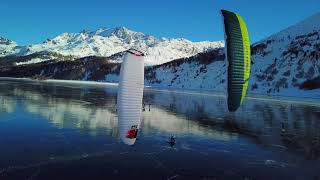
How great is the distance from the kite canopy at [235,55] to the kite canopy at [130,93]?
542 centimetres

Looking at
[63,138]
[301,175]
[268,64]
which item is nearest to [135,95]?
Result: [301,175]

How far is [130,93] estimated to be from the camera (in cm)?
2061

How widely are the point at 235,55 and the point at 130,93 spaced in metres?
6.57

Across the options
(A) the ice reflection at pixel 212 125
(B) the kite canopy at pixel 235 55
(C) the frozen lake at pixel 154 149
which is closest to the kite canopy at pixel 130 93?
(C) the frozen lake at pixel 154 149

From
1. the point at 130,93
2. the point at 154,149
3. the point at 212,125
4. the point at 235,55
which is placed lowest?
the point at 154,149

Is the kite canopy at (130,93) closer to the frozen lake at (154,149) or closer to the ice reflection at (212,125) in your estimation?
the frozen lake at (154,149)

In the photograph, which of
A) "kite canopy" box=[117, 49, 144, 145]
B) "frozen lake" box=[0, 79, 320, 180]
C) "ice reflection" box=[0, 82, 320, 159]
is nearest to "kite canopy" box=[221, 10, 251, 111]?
"frozen lake" box=[0, 79, 320, 180]

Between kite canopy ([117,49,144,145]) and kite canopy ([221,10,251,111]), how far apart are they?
5.42 metres

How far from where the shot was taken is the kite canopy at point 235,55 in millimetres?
23219

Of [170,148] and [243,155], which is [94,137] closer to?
[170,148]

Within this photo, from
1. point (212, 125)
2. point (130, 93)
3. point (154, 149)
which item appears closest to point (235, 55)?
point (130, 93)

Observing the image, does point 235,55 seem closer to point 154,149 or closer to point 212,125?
point 154,149

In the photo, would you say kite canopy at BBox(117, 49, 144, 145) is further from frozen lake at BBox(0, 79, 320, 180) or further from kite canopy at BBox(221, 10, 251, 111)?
kite canopy at BBox(221, 10, 251, 111)

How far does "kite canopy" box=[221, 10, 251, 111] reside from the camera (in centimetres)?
2322
